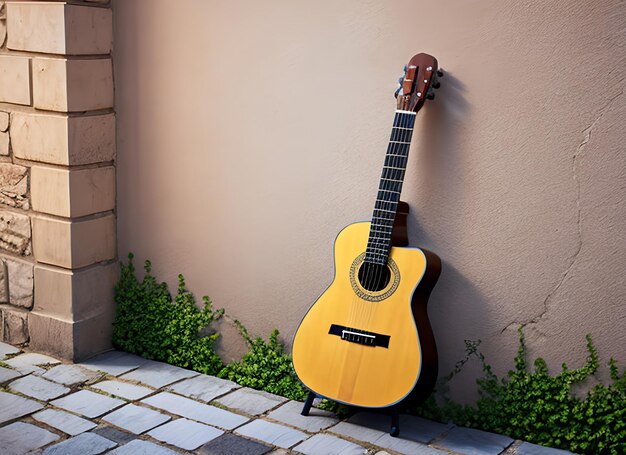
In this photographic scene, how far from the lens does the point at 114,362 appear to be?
4004mm

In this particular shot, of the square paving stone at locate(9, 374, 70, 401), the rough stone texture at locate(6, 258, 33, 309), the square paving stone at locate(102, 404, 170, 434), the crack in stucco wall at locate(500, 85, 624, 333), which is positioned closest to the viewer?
the crack in stucco wall at locate(500, 85, 624, 333)

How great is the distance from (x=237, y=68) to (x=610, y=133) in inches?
63.7

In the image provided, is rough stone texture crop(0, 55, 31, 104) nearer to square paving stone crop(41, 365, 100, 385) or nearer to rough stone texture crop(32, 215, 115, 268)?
rough stone texture crop(32, 215, 115, 268)

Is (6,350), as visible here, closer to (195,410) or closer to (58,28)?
(195,410)

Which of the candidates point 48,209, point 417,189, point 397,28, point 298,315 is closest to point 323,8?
point 397,28

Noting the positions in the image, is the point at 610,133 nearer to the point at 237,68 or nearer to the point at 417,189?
the point at 417,189

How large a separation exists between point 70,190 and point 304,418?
1.51 meters

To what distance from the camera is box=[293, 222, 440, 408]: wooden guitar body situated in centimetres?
321

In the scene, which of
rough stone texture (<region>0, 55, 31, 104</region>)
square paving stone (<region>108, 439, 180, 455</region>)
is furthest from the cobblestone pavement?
rough stone texture (<region>0, 55, 31, 104</region>)

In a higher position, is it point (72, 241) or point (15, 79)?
point (15, 79)

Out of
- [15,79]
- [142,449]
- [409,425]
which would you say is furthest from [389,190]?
[15,79]

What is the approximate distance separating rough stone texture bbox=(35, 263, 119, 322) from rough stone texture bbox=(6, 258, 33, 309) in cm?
A: 5

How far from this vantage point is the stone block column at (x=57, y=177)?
3.79 meters

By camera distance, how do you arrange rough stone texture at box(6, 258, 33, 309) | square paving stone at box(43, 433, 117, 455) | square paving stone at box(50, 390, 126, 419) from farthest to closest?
rough stone texture at box(6, 258, 33, 309)
square paving stone at box(50, 390, 126, 419)
square paving stone at box(43, 433, 117, 455)
